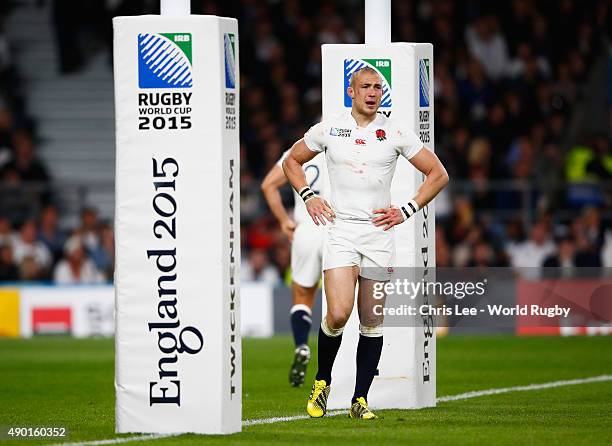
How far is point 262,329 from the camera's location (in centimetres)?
2186

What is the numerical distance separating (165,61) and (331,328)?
240 centimetres

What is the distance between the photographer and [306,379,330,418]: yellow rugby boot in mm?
11165

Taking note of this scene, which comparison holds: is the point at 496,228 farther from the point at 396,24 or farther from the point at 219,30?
the point at 219,30

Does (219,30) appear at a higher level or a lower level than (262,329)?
higher

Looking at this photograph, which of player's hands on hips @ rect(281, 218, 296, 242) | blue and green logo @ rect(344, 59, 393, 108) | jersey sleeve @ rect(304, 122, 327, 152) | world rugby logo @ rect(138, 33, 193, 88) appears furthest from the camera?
player's hands on hips @ rect(281, 218, 296, 242)

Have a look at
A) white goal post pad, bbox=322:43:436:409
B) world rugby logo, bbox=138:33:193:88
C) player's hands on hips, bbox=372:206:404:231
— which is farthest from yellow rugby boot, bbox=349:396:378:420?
world rugby logo, bbox=138:33:193:88

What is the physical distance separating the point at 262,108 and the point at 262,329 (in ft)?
16.8

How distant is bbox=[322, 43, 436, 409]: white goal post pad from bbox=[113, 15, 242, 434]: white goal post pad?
2.01 meters

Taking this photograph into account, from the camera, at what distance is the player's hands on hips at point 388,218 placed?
1080cm

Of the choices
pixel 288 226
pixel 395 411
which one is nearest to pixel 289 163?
pixel 395 411

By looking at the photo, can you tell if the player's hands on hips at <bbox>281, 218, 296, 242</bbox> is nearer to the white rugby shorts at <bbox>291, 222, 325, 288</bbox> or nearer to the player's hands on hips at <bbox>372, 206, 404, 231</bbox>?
the white rugby shorts at <bbox>291, 222, 325, 288</bbox>

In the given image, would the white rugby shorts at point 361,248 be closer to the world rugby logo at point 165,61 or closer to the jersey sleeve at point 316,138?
the jersey sleeve at point 316,138

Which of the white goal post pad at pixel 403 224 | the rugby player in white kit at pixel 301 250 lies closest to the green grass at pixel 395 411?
the white goal post pad at pixel 403 224

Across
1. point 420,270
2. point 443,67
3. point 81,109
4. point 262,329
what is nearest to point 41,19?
point 81,109
